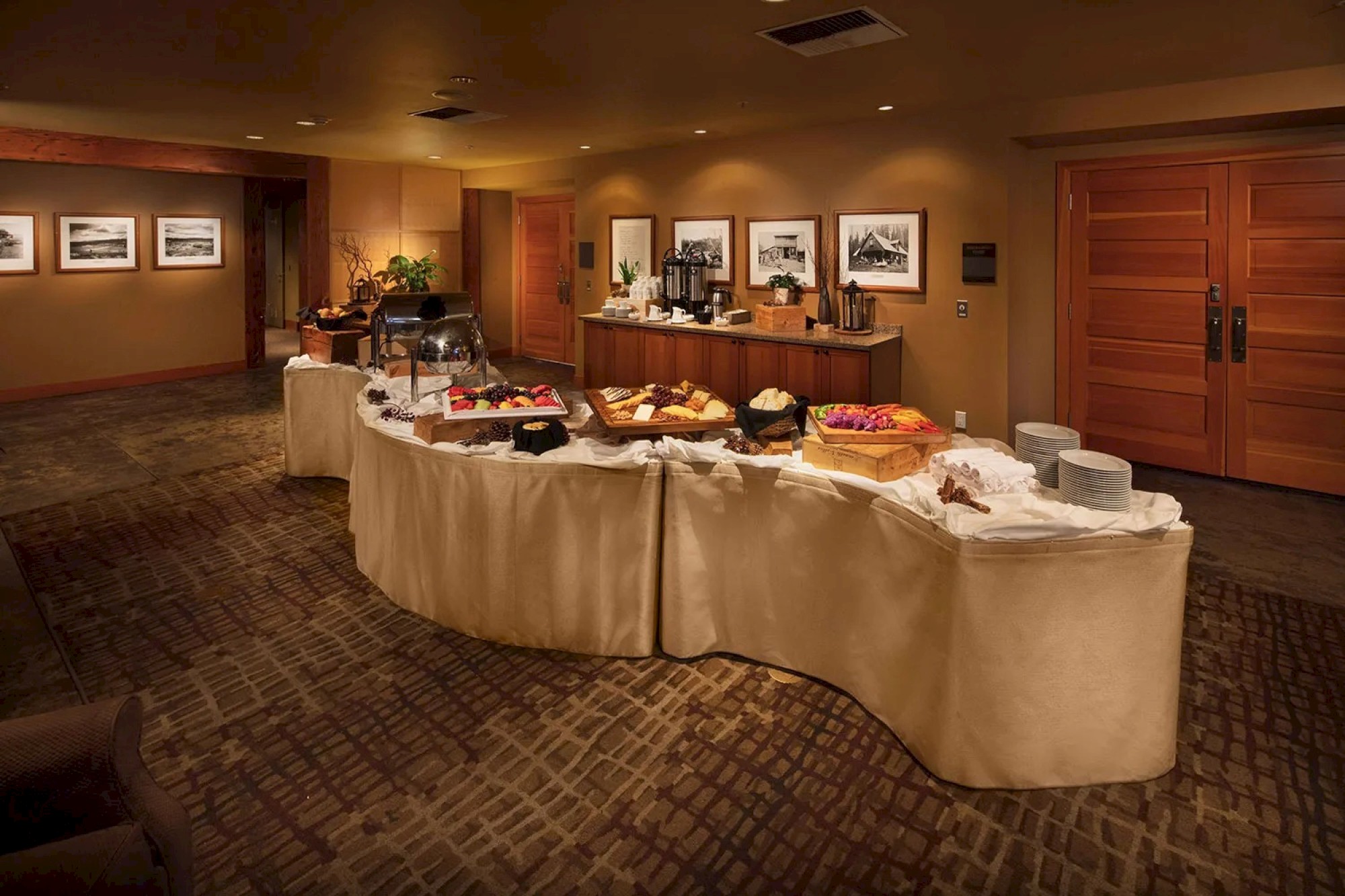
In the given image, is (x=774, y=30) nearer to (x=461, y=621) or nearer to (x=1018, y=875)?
(x=461, y=621)

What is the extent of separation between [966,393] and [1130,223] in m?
1.70

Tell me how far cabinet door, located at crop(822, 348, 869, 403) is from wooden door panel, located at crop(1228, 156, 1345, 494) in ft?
8.46

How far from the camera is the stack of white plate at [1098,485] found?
2.46 metres

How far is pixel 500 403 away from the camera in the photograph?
3.75m

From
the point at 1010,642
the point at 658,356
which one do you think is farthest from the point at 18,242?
the point at 1010,642

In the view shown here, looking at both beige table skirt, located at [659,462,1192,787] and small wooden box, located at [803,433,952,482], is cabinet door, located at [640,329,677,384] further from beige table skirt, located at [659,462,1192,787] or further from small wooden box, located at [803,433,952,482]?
beige table skirt, located at [659,462,1192,787]

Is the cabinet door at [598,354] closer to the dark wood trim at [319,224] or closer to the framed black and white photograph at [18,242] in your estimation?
the dark wood trim at [319,224]

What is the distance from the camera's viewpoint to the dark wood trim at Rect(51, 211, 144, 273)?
895 cm

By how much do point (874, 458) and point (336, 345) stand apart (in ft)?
14.3

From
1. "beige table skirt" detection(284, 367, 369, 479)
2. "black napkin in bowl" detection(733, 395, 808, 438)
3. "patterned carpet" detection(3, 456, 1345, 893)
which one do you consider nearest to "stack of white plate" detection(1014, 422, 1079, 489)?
"black napkin in bowl" detection(733, 395, 808, 438)

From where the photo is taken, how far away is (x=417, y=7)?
3721 millimetres

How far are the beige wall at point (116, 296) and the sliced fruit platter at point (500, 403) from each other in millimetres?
7813

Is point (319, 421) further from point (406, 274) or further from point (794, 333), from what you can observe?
point (406, 274)

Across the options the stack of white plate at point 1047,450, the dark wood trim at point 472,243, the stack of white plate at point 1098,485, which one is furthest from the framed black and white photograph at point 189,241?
the stack of white plate at point 1098,485
